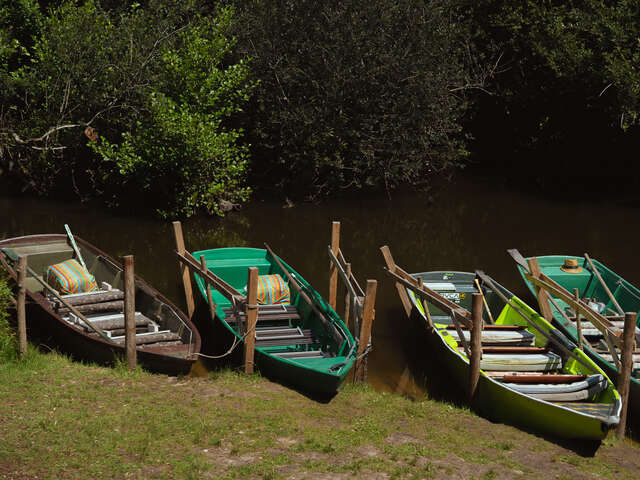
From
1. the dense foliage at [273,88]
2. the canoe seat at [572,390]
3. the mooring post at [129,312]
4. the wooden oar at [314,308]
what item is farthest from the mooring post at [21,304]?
the dense foliage at [273,88]

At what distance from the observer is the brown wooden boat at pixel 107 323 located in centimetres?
1307

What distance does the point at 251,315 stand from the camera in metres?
12.9

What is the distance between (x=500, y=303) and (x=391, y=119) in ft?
43.0

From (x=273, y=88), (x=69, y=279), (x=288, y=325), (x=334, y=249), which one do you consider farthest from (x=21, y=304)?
(x=273, y=88)

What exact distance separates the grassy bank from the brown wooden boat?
415mm

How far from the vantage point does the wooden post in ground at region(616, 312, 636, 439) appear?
11422 millimetres

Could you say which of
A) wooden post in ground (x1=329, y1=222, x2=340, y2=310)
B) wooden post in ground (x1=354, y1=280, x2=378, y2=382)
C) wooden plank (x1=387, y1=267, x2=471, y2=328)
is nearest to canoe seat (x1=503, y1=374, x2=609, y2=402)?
wooden plank (x1=387, y1=267, x2=471, y2=328)

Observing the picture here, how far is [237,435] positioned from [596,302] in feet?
29.9

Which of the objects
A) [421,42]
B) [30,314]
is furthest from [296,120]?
[30,314]

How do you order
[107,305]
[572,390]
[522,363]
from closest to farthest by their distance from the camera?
[572,390], [522,363], [107,305]

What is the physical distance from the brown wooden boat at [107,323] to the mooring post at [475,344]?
4715 mm

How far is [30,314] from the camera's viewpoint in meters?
15.2

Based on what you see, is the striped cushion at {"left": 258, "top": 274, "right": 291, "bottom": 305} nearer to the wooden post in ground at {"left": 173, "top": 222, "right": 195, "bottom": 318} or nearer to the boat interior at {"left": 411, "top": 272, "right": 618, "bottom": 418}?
the wooden post in ground at {"left": 173, "top": 222, "right": 195, "bottom": 318}

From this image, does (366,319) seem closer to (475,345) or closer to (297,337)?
(475,345)
